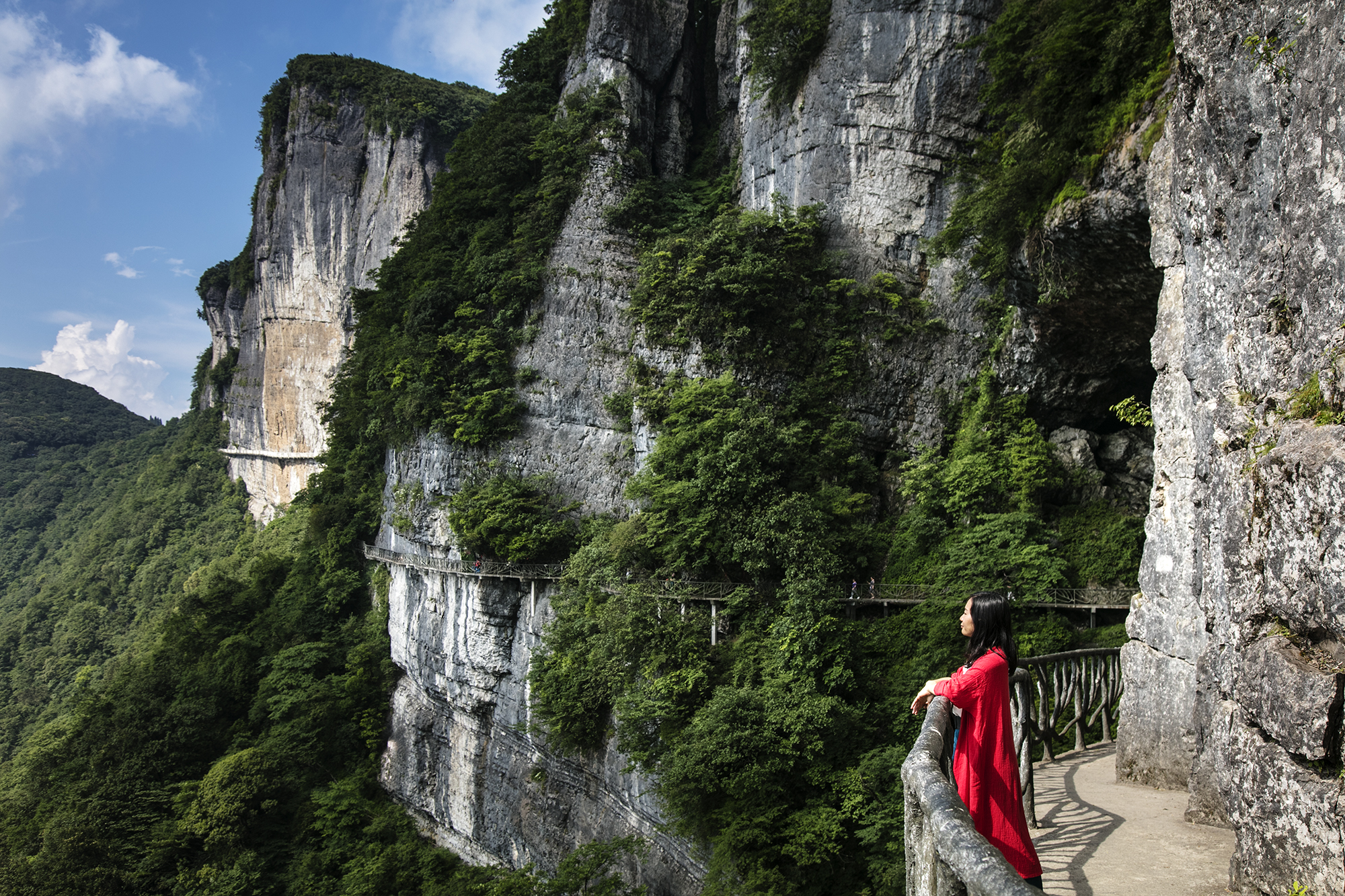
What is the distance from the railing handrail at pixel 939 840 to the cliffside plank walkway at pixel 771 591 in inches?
500

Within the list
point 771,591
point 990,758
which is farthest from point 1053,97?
point 990,758

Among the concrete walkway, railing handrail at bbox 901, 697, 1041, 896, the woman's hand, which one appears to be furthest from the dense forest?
railing handrail at bbox 901, 697, 1041, 896

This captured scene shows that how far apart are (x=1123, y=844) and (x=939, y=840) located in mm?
3108

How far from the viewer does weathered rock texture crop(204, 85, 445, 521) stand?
37.6 m

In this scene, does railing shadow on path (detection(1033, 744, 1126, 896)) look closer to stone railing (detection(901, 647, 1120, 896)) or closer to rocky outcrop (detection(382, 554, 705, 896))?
stone railing (detection(901, 647, 1120, 896))

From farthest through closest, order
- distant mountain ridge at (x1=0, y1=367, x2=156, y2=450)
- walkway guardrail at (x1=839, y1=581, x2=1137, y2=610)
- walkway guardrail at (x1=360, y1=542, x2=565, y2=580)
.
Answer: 1. distant mountain ridge at (x1=0, y1=367, x2=156, y2=450)
2. walkway guardrail at (x1=360, y1=542, x2=565, y2=580)
3. walkway guardrail at (x1=839, y1=581, x2=1137, y2=610)

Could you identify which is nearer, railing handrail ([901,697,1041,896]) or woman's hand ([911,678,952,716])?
railing handrail ([901,697,1041,896])

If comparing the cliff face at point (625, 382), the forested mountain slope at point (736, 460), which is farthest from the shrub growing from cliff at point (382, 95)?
the cliff face at point (625, 382)

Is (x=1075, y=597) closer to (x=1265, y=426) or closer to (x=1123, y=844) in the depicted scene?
(x=1123, y=844)

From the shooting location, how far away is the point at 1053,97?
12.7m

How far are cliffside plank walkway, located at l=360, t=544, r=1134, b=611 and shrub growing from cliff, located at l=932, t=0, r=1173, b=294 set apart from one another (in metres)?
6.92

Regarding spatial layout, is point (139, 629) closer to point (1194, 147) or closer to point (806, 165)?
point (806, 165)

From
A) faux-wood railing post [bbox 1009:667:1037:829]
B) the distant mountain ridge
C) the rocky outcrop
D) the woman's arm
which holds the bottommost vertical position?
the rocky outcrop

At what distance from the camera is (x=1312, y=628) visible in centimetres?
316
